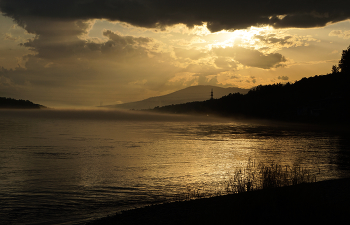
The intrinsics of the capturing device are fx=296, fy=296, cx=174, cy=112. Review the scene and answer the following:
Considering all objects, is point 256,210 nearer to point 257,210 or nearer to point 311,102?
point 257,210

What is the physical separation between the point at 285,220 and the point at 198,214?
347 centimetres

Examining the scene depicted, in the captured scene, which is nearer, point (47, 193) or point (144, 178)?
point (47, 193)

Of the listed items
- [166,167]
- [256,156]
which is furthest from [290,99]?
[166,167]

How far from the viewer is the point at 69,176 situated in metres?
22.5

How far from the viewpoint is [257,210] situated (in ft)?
39.2

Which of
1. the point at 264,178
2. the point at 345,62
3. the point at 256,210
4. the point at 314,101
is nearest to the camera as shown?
the point at 256,210

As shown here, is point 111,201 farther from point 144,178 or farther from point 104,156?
point 104,156

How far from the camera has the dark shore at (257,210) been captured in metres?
10.8

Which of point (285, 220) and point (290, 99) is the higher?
point (290, 99)

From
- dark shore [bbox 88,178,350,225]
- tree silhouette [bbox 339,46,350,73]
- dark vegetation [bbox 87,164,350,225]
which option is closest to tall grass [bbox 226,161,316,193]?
dark vegetation [bbox 87,164,350,225]

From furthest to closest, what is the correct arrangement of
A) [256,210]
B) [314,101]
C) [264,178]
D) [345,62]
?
[314,101] → [345,62] → [264,178] → [256,210]

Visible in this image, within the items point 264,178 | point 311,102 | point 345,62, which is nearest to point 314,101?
point 311,102

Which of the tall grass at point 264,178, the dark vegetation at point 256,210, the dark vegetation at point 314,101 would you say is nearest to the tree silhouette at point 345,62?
the dark vegetation at point 314,101

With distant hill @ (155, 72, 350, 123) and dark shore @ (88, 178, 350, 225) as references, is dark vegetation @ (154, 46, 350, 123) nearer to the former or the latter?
distant hill @ (155, 72, 350, 123)
